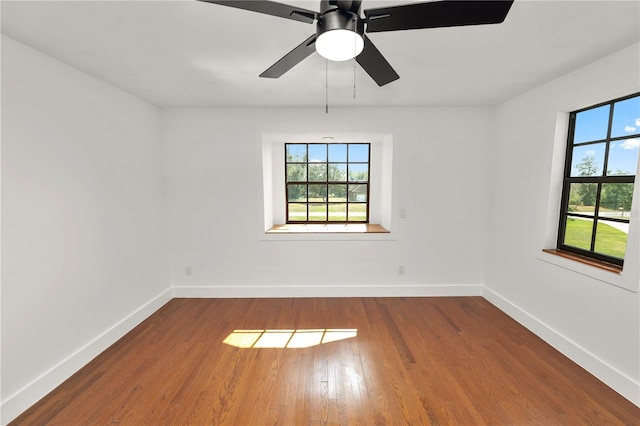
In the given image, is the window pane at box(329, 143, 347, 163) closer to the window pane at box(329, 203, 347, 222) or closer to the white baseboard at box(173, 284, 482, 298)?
the window pane at box(329, 203, 347, 222)

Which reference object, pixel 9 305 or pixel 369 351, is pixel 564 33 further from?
pixel 9 305

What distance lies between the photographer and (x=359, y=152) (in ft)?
13.7

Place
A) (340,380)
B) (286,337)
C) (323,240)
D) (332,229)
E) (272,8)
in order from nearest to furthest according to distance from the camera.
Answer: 1. (272,8)
2. (340,380)
3. (286,337)
4. (323,240)
5. (332,229)

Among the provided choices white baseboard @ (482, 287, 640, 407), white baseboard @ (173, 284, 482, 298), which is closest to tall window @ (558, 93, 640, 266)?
white baseboard @ (482, 287, 640, 407)

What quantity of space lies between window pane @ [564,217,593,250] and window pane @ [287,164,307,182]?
3114mm

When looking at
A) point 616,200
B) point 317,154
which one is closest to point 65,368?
point 317,154

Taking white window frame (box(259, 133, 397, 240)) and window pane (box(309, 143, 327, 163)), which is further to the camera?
window pane (box(309, 143, 327, 163))

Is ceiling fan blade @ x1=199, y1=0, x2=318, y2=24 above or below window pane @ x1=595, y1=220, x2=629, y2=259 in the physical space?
above

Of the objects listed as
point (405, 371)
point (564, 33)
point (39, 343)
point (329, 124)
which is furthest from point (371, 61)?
point (39, 343)

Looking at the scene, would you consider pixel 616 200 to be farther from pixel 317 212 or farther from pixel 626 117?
pixel 317 212

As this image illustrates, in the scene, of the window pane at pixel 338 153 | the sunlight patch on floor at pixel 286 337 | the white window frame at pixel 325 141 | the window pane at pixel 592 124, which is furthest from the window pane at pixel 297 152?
the window pane at pixel 592 124

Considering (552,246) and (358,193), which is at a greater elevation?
(358,193)

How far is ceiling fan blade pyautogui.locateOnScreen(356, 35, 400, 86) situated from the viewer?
1.36m

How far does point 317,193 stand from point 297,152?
0.70 metres
